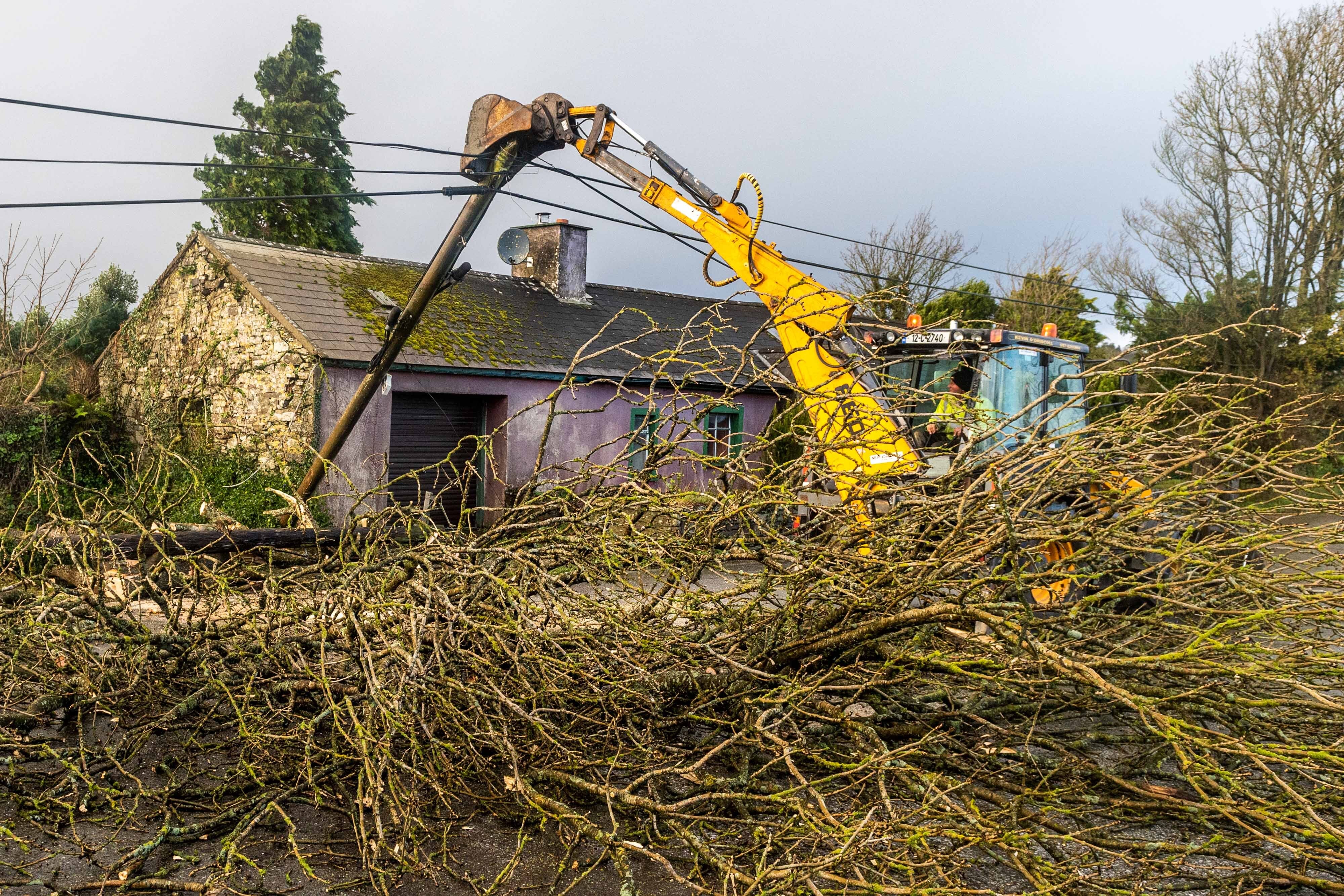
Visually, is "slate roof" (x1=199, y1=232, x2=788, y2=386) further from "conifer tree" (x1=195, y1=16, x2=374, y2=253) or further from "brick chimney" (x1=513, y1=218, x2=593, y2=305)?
"conifer tree" (x1=195, y1=16, x2=374, y2=253)

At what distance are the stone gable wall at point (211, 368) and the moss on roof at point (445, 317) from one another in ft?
4.38

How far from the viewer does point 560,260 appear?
19812 mm

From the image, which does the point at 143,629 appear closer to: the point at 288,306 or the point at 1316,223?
the point at 288,306

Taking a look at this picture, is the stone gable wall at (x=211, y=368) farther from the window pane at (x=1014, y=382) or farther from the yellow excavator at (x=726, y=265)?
the window pane at (x=1014, y=382)

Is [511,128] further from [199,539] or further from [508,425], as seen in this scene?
[199,539]

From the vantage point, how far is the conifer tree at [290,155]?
28719mm

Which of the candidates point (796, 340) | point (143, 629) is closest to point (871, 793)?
point (143, 629)

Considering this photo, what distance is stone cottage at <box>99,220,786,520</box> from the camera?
1370 cm

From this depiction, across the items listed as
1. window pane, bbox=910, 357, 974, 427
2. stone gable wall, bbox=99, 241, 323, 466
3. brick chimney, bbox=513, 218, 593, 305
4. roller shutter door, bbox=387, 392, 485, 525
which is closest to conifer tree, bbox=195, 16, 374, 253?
A: brick chimney, bbox=513, 218, 593, 305

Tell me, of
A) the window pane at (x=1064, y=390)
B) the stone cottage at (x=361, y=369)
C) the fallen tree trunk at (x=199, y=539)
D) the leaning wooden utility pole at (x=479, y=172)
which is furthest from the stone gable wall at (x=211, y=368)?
the window pane at (x=1064, y=390)

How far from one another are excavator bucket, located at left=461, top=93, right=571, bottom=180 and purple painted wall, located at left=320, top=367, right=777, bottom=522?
2.84 m

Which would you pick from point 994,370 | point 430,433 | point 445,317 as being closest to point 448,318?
point 445,317

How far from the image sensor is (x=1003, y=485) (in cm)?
457

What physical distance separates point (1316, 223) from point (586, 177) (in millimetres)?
19219
